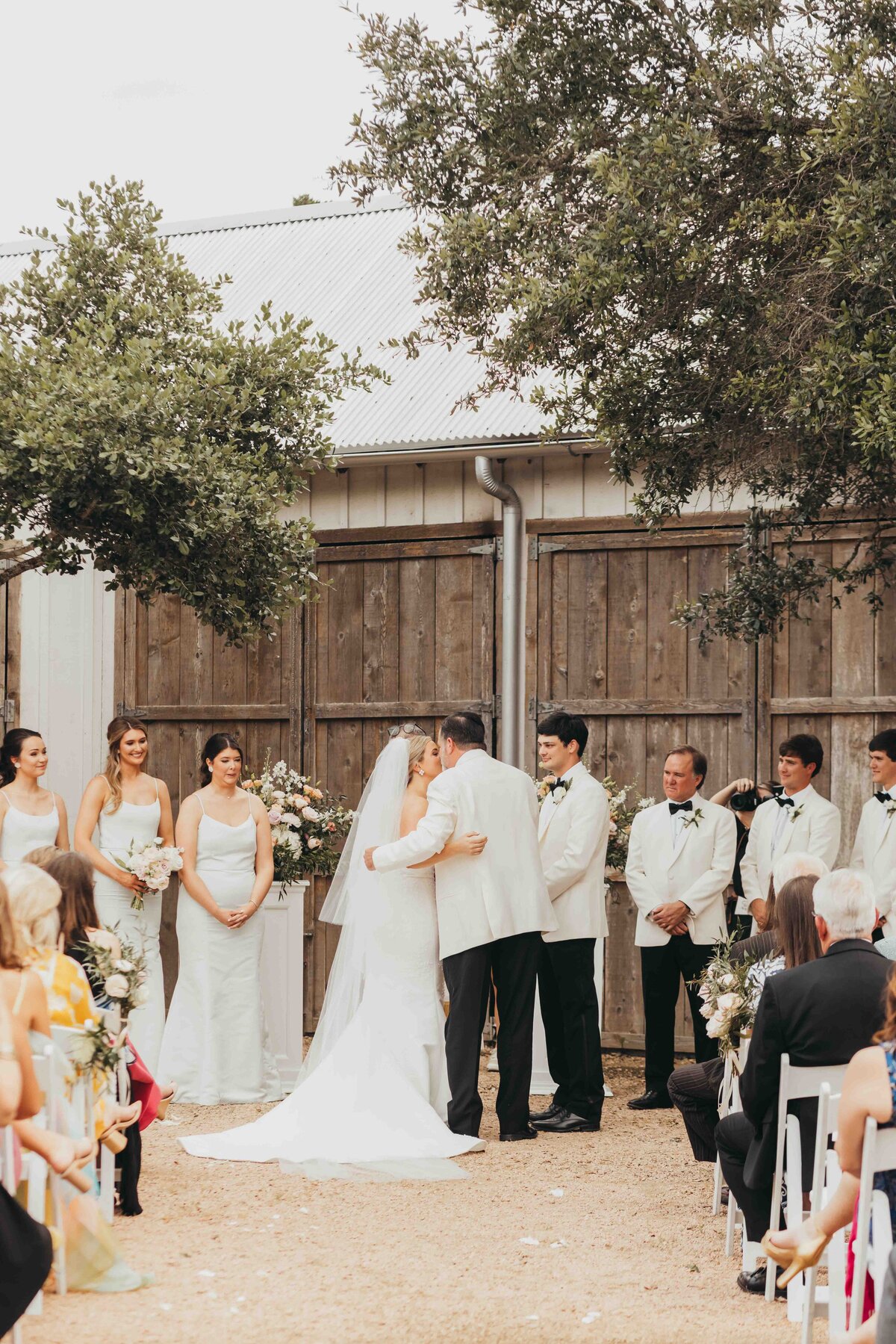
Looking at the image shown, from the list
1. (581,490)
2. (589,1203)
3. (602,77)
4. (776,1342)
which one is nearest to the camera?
(776,1342)

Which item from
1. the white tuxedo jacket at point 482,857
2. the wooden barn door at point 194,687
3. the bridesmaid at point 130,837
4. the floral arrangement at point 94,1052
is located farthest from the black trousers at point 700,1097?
the wooden barn door at point 194,687

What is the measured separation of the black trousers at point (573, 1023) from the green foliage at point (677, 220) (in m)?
1.86

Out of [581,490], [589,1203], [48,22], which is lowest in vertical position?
[589,1203]

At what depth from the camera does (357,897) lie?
25.5 ft

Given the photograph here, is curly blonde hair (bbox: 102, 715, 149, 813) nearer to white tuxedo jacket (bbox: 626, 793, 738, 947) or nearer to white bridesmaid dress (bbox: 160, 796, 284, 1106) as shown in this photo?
white bridesmaid dress (bbox: 160, 796, 284, 1106)

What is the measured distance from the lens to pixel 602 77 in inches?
274

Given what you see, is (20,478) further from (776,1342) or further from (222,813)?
(776,1342)

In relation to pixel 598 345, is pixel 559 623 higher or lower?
lower

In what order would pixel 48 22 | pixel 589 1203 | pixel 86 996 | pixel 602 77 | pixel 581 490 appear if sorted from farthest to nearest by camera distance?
pixel 48 22, pixel 581 490, pixel 602 77, pixel 589 1203, pixel 86 996

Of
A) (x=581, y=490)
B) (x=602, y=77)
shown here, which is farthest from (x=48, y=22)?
(x=602, y=77)

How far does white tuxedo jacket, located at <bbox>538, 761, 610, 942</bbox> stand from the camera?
8023 millimetres

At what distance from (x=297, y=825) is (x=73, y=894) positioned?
325 cm

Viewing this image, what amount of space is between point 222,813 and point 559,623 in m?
2.47

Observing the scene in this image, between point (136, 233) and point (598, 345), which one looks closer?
point (598, 345)
